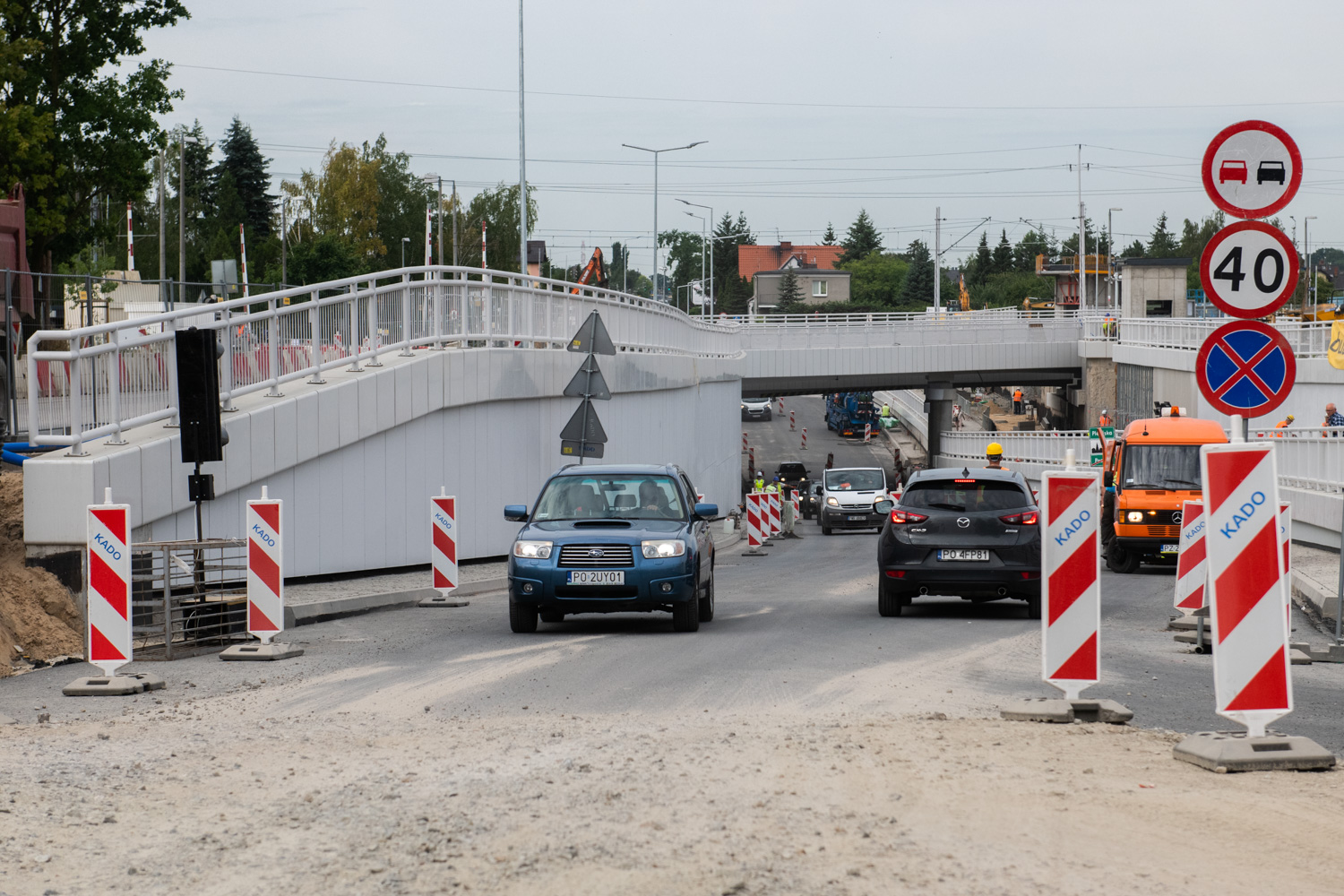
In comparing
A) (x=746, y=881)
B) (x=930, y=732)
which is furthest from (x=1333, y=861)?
(x=930, y=732)

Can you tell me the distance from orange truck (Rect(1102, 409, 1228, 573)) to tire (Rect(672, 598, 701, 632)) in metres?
11.2

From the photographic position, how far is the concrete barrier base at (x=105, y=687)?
10.5 metres

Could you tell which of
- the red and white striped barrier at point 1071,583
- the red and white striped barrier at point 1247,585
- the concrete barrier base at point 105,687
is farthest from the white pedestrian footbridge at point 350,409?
the red and white striped barrier at point 1247,585

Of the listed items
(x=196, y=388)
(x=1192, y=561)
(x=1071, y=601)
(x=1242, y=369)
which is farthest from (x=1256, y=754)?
(x=196, y=388)

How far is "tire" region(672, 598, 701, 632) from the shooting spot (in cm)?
1420

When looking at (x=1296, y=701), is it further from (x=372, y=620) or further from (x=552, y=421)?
(x=552, y=421)

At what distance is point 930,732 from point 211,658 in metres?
6.71

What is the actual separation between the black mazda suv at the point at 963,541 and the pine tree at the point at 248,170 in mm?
107953

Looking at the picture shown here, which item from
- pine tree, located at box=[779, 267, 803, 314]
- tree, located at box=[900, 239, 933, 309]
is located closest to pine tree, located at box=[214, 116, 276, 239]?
pine tree, located at box=[779, 267, 803, 314]

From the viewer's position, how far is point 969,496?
15.8m

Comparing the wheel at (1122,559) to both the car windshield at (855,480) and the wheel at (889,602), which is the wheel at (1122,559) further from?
the car windshield at (855,480)

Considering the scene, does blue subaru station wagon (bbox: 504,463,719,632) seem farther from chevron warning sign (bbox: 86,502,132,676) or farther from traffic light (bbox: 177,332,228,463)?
chevron warning sign (bbox: 86,502,132,676)

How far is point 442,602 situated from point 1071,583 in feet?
32.5

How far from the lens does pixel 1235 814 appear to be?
6316 mm
